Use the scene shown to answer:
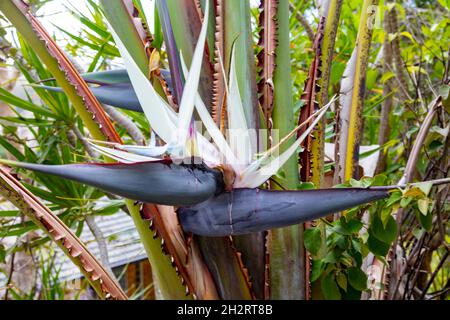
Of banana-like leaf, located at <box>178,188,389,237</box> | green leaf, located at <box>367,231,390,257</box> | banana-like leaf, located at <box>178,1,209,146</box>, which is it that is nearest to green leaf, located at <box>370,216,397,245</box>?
green leaf, located at <box>367,231,390,257</box>

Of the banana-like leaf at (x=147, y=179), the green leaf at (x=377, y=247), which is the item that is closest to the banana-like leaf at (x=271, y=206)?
the banana-like leaf at (x=147, y=179)

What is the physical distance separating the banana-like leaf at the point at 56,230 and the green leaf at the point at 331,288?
8.7 inches

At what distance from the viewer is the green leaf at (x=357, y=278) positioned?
48 centimetres

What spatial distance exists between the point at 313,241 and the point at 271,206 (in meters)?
0.12

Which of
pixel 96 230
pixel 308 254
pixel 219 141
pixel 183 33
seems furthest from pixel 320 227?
pixel 96 230

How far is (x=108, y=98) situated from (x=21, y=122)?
1.83 feet

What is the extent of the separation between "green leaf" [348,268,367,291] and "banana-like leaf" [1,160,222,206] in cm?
21

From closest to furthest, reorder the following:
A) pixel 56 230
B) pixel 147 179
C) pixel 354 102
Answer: pixel 147 179 → pixel 56 230 → pixel 354 102

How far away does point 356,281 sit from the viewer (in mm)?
485

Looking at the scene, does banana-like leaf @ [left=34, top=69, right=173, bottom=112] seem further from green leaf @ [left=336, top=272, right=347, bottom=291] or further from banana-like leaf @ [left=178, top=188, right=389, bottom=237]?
green leaf @ [left=336, top=272, right=347, bottom=291]

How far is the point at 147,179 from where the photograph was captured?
32 cm

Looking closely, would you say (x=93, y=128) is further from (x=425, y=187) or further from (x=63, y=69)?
(x=425, y=187)

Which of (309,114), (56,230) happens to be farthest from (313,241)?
(56,230)

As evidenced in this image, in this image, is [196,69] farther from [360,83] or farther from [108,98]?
[360,83]
